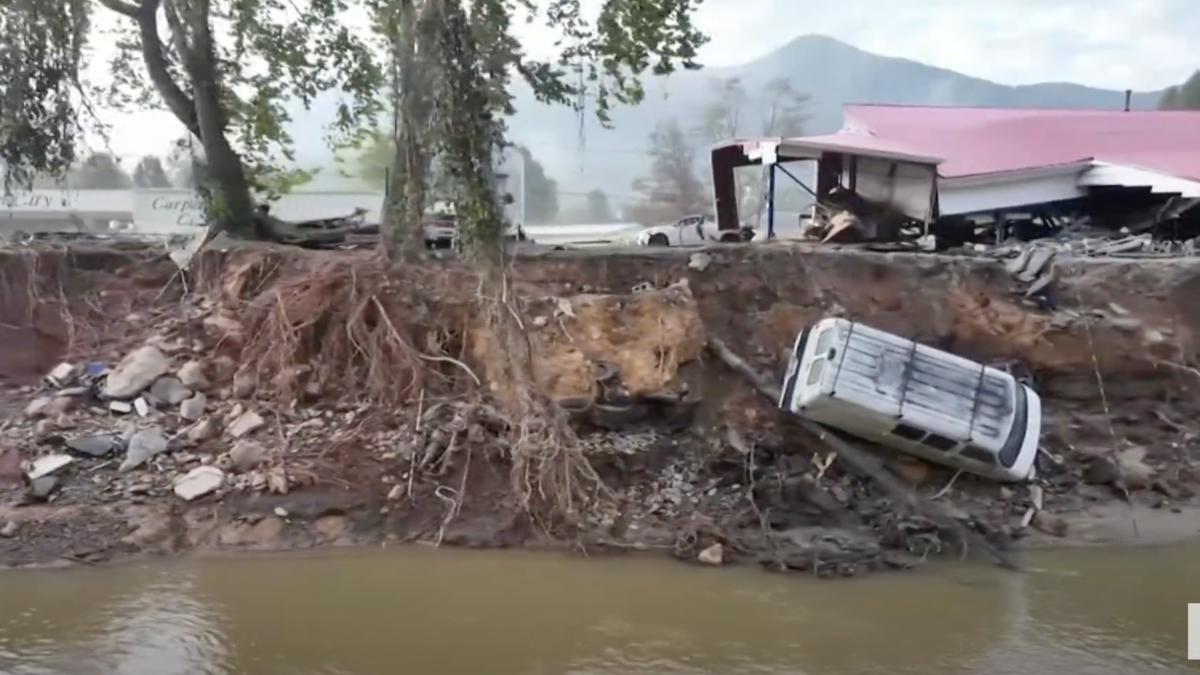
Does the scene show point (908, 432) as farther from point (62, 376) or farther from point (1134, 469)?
point (62, 376)

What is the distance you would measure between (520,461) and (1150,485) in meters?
6.17

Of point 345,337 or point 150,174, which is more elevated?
point 150,174

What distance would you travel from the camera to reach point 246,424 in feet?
33.3

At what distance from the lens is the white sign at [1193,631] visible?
6.97 meters

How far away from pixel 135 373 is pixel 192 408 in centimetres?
80

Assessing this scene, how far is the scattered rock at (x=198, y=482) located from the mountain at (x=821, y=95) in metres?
16.1

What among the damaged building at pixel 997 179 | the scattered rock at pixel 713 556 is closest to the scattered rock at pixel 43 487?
the scattered rock at pixel 713 556

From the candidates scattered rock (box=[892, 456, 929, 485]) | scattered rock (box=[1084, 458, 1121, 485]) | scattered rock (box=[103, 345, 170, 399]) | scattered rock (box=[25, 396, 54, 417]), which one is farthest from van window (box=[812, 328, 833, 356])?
scattered rock (box=[25, 396, 54, 417])

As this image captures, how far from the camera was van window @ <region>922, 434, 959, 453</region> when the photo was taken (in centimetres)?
955

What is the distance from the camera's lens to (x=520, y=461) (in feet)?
30.5

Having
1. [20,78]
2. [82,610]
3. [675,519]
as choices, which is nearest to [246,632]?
[82,610]

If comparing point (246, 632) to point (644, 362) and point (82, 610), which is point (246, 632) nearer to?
point (82, 610)

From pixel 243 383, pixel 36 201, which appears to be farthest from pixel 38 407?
pixel 36 201

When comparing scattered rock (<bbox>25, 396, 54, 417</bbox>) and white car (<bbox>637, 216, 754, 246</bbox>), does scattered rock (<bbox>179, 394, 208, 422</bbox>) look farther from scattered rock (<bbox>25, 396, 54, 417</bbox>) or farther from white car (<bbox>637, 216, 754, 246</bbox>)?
white car (<bbox>637, 216, 754, 246</bbox>)
